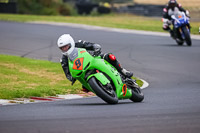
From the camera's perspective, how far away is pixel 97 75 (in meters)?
9.66

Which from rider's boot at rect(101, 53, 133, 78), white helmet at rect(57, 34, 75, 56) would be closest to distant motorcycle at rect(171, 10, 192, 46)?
rider's boot at rect(101, 53, 133, 78)

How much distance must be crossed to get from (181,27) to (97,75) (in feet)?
46.6

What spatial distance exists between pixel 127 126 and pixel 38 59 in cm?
1297

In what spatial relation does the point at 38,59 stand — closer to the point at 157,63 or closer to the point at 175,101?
the point at 157,63

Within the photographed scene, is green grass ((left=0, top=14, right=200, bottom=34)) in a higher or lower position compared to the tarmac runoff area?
lower

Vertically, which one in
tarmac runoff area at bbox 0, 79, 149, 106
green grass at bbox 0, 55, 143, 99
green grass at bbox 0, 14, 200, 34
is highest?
tarmac runoff area at bbox 0, 79, 149, 106

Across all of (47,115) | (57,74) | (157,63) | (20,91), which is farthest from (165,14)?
(47,115)

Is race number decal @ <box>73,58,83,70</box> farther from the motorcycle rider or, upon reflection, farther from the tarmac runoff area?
the tarmac runoff area

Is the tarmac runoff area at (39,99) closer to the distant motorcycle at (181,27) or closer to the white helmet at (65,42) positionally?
the white helmet at (65,42)

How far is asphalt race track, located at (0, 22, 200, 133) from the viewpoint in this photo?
7.36 metres

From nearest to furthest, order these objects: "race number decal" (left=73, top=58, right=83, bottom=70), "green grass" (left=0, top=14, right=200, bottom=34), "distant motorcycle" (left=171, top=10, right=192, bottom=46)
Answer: "race number decal" (left=73, top=58, right=83, bottom=70) → "distant motorcycle" (left=171, top=10, right=192, bottom=46) → "green grass" (left=0, top=14, right=200, bottom=34)

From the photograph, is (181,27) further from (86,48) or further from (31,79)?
(86,48)

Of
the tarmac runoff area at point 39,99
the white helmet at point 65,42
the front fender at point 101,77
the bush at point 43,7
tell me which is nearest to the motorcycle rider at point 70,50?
the white helmet at point 65,42

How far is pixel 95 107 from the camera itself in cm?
966
